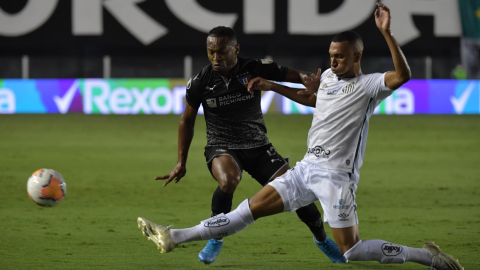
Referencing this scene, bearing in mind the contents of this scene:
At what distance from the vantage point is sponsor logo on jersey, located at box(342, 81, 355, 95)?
4511 mm

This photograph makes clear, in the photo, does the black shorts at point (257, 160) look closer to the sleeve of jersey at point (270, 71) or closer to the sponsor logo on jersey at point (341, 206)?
the sleeve of jersey at point (270, 71)

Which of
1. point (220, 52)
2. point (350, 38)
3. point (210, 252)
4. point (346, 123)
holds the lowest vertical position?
point (210, 252)

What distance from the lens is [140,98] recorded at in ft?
66.2

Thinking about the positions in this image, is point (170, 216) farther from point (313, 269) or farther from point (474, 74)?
point (474, 74)

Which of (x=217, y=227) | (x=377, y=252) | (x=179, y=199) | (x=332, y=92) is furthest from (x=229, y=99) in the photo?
(x=179, y=199)

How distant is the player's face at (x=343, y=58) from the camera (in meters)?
4.47

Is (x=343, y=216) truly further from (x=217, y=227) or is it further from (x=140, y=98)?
(x=140, y=98)

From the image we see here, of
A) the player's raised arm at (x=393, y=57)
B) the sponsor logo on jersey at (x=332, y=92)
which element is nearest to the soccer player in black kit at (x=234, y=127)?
the sponsor logo on jersey at (x=332, y=92)

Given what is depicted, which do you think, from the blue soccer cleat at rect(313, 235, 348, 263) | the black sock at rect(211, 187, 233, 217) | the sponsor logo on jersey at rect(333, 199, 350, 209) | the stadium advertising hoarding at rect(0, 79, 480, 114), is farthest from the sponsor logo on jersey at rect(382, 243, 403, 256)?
the stadium advertising hoarding at rect(0, 79, 480, 114)

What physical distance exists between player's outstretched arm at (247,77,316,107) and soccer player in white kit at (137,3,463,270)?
0.99ft

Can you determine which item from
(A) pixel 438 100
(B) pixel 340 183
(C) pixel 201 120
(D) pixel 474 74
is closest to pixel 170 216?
(B) pixel 340 183

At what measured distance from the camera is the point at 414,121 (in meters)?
18.2

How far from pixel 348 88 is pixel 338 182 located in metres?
0.70

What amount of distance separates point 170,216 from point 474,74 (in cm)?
1913
